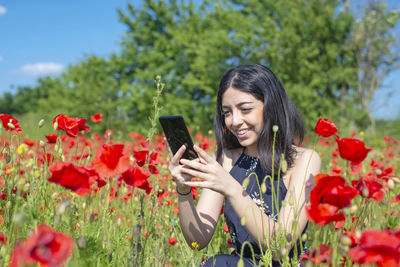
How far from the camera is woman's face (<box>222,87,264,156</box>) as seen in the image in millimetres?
1872

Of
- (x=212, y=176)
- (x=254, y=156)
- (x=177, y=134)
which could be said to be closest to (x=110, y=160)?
(x=212, y=176)

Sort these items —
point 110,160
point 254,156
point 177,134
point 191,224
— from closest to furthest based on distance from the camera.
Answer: point 110,160 → point 177,134 → point 191,224 → point 254,156

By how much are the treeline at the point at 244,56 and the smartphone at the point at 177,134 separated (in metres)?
10.6

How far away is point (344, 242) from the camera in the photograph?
935 millimetres

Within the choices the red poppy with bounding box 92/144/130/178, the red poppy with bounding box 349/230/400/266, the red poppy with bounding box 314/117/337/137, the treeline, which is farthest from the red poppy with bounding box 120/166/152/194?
the treeline

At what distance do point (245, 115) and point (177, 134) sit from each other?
444mm

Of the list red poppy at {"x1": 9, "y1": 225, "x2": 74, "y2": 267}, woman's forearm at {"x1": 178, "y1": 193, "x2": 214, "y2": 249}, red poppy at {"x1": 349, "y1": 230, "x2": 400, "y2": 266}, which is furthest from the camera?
woman's forearm at {"x1": 178, "y1": 193, "x2": 214, "y2": 249}

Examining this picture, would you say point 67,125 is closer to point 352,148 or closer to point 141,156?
point 141,156

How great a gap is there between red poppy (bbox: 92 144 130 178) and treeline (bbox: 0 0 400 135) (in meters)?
11.1

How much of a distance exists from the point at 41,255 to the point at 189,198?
1114 millimetres

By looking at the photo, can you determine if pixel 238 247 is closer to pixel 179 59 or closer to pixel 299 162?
pixel 299 162

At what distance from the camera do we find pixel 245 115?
188 centimetres

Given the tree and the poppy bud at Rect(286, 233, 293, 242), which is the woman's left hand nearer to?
the poppy bud at Rect(286, 233, 293, 242)

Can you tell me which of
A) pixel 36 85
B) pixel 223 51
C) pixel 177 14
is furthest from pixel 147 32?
pixel 36 85
